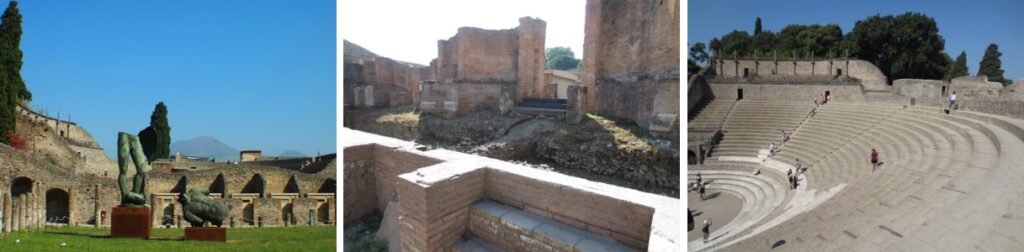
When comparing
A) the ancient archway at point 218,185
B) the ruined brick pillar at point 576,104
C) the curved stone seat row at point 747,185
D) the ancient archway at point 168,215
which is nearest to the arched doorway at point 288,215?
the ancient archway at point 168,215

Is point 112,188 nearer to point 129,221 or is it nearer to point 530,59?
point 129,221

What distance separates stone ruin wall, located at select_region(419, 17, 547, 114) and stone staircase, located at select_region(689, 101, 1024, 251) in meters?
5.36

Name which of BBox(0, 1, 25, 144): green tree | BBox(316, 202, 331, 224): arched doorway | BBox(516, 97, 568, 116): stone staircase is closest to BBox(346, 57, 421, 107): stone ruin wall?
BBox(516, 97, 568, 116): stone staircase

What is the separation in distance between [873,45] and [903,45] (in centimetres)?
122

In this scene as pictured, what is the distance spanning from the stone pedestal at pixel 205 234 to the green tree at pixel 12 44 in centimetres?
1362

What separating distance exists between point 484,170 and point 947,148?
27.7 feet

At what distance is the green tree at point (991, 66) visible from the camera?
1235 cm

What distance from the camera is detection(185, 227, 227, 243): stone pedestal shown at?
279 inches

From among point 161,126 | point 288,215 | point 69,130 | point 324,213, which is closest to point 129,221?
point 288,215

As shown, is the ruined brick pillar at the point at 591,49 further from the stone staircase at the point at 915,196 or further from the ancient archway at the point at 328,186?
the ancient archway at the point at 328,186

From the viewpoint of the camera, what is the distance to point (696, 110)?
1723cm

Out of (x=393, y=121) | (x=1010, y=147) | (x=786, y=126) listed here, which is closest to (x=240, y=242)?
(x=393, y=121)

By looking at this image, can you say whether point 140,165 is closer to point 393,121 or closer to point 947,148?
point 393,121

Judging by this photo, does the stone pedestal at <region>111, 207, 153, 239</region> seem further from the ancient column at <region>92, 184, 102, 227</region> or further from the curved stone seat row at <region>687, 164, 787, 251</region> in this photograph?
the curved stone seat row at <region>687, 164, 787, 251</region>
